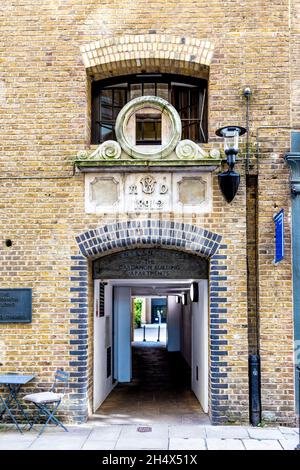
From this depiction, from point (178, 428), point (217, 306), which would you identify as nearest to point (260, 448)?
point (178, 428)

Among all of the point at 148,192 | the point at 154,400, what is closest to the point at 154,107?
the point at 148,192

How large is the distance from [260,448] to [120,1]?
7282mm

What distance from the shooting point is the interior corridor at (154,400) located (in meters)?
9.18

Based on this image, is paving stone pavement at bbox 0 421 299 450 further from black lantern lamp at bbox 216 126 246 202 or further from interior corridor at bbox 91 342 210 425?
black lantern lamp at bbox 216 126 246 202

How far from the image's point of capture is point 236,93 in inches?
357

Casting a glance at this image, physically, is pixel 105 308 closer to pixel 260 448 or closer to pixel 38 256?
pixel 38 256

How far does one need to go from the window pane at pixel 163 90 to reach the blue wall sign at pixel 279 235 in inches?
115

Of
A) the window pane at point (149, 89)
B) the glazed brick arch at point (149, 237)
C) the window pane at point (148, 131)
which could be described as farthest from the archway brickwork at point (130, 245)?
the window pane at point (149, 89)

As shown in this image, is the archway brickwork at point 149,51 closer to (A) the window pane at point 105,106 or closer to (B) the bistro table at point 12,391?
(A) the window pane at point 105,106

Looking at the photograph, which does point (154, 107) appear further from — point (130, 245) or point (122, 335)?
point (122, 335)

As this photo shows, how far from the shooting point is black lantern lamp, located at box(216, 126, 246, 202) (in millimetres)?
8297

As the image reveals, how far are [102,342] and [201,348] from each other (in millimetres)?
1948

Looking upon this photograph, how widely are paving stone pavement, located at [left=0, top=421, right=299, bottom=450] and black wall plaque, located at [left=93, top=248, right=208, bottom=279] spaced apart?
241cm

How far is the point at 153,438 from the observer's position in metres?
7.87
